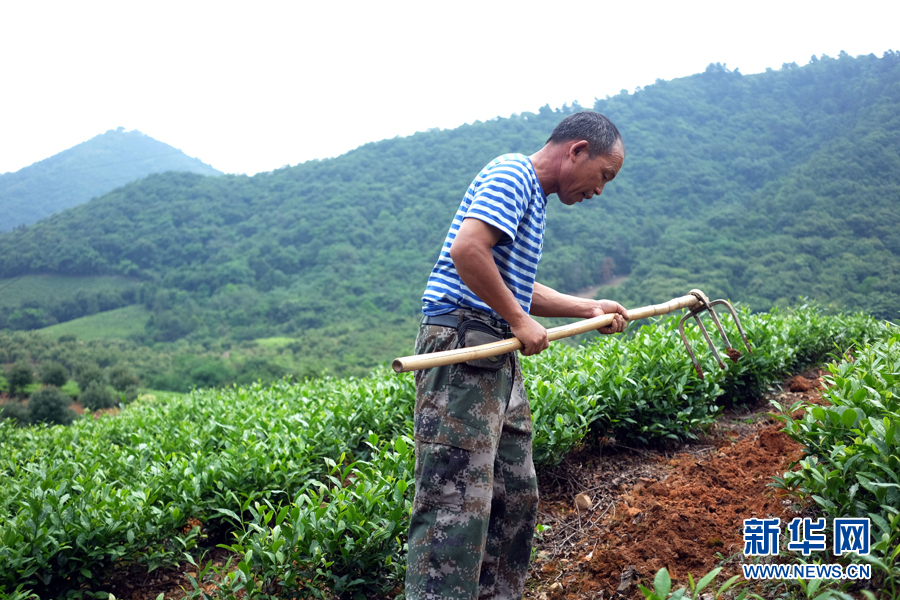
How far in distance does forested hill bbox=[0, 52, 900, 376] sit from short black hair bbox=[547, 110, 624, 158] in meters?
17.6

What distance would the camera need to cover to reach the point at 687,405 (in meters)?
3.97

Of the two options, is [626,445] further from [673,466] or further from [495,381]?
[495,381]

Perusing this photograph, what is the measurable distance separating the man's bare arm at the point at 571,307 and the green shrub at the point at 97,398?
17.3 metres

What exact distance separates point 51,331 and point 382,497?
165 feet

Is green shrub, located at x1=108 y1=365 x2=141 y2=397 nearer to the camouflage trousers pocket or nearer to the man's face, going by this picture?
the camouflage trousers pocket

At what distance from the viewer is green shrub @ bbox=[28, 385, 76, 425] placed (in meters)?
13.7

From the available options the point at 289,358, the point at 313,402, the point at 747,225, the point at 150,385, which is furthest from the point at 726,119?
the point at 313,402

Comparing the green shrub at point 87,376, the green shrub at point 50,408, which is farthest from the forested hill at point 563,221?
the green shrub at point 50,408

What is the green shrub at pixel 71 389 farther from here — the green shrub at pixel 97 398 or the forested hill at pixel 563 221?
the forested hill at pixel 563 221

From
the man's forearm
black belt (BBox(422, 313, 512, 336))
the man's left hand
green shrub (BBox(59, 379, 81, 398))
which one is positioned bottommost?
green shrub (BBox(59, 379, 81, 398))

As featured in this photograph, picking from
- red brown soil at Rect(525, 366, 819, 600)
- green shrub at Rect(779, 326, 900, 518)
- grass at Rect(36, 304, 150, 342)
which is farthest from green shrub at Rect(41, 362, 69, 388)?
grass at Rect(36, 304, 150, 342)

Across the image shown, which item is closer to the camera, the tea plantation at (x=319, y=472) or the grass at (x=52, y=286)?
the tea plantation at (x=319, y=472)

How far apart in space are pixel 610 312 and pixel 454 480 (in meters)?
1.27

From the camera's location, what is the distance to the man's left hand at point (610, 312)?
2750 millimetres
